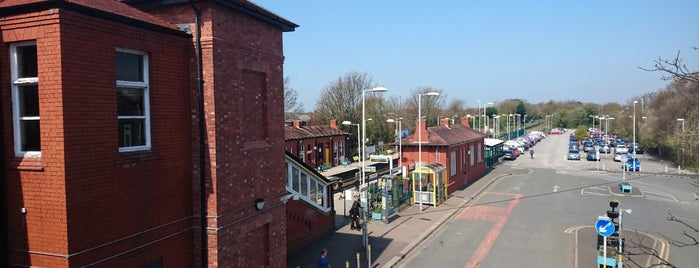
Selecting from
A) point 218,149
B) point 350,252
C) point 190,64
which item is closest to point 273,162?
point 218,149

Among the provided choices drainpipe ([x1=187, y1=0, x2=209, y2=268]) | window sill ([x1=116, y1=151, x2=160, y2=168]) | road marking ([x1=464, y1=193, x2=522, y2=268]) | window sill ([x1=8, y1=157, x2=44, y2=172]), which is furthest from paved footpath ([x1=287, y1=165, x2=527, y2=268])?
window sill ([x1=8, y1=157, x2=44, y2=172])

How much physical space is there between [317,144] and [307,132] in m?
1.56

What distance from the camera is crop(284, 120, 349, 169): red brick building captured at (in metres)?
35.8

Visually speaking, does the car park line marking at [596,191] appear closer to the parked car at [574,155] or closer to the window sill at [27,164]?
the parked car at [574,155]

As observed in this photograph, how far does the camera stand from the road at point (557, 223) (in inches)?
563

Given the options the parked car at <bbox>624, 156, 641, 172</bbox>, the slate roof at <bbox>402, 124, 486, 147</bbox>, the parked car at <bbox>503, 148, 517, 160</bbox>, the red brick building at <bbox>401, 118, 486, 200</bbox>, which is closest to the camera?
the red brick building at <bbox>401, 118, 486, 200</bbox>

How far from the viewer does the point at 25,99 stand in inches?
211

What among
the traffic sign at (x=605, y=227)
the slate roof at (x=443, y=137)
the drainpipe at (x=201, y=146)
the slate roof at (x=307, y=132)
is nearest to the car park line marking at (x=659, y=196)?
the slate roof at (x=443, y=137)

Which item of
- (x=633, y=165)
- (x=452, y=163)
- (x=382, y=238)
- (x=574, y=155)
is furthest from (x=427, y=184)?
(x=574, y=155)

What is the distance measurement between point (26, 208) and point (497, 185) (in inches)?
1121

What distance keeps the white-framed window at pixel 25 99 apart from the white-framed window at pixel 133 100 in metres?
0.89

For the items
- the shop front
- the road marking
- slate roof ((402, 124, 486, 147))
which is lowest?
the road marking

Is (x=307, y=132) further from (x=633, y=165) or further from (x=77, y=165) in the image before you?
(x=77, y=165)

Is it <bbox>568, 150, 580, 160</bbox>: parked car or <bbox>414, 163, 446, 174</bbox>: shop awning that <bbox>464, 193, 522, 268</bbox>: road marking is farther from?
<bbox>568, 150, 580, 160</bbox>: parked car
